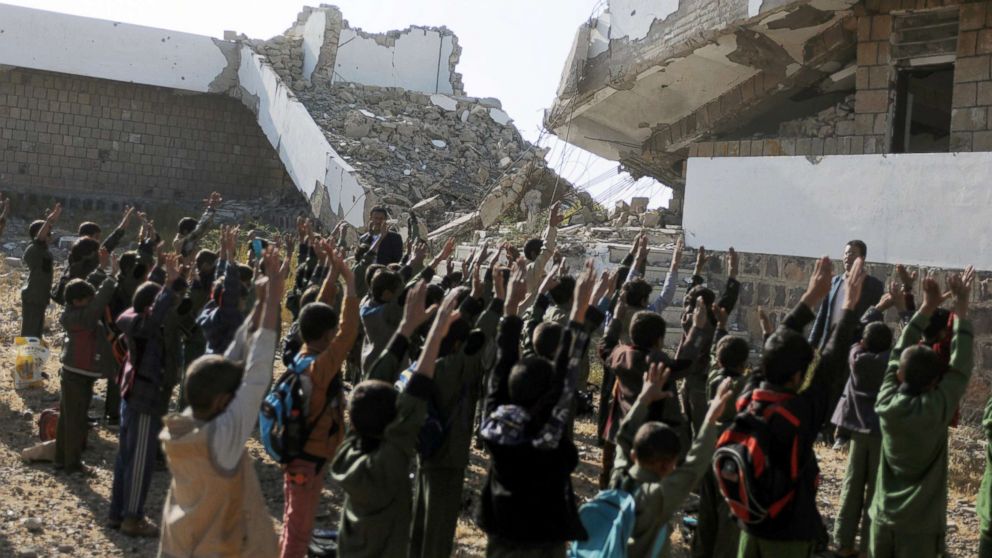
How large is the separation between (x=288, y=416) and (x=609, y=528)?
60.2 inches

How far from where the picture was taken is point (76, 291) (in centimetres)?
666

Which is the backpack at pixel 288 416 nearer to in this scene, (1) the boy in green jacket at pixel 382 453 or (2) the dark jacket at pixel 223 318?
(1) the boy in green jacket at pixel 382 453

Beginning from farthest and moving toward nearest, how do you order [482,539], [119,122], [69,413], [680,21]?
[119,122] → [680,21] → [69,413] → [482,539]

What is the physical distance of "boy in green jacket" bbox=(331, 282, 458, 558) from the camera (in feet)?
12.8

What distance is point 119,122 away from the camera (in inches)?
830

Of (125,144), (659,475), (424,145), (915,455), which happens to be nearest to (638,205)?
(424,145)

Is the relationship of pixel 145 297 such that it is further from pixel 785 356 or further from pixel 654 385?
pixel 785 356

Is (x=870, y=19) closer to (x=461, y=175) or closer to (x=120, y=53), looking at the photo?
(x=461, y=175)

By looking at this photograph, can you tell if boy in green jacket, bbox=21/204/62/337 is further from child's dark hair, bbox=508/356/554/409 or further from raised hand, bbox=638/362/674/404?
raised hand, bbox=638/362/674/404

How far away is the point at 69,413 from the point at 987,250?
751 cm

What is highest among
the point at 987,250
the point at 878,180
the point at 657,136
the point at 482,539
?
the point at 657,136

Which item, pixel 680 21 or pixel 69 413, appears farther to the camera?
pixel 680 21

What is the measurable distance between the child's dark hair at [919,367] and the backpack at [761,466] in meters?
0.64

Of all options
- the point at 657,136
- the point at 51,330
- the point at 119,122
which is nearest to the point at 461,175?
the point at 657,136
